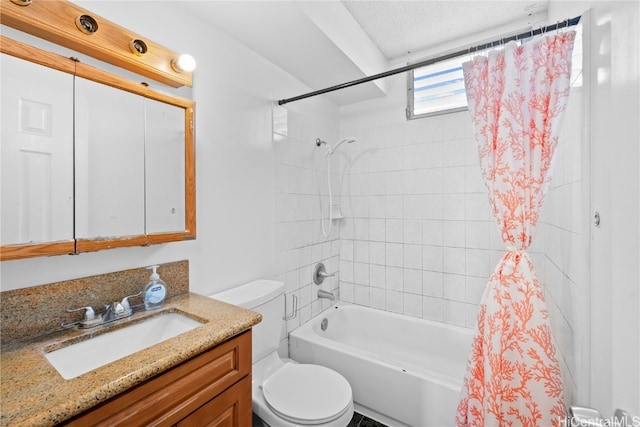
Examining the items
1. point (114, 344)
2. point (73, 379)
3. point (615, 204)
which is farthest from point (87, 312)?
point (615, 204)

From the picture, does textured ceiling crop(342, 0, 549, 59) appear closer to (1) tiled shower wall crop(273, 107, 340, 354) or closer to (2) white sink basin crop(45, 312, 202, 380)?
(1) tiled shower wall crop(273, 107, 340, 354)

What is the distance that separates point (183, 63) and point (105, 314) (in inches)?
44.3

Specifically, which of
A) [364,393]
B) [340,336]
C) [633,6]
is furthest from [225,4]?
[340,336]

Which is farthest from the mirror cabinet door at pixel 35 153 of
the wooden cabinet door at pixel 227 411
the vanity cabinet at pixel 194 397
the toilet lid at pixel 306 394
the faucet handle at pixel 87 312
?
the toilet lid at pixel 306 394

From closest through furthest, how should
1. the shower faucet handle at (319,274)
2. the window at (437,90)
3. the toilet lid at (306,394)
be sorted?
1. the toilet lid at (306,394)
2. the window at (437,90)
3. the shower faucet handle at (319,274)

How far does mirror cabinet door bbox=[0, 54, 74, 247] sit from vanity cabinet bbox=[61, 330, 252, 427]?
0.61 metres

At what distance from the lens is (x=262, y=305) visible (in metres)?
1.53

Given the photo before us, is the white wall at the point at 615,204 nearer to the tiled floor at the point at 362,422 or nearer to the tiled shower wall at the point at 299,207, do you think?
the tiled floor at the point at 362,422

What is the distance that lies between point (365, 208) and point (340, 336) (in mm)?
1193

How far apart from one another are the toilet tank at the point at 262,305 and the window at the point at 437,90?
6.06 feet

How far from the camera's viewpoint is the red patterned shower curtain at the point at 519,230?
1.15 metres

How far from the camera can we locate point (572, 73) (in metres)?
1.19

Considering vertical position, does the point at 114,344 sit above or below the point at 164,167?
below

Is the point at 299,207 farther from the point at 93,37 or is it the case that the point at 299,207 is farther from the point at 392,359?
the point at 93,37
